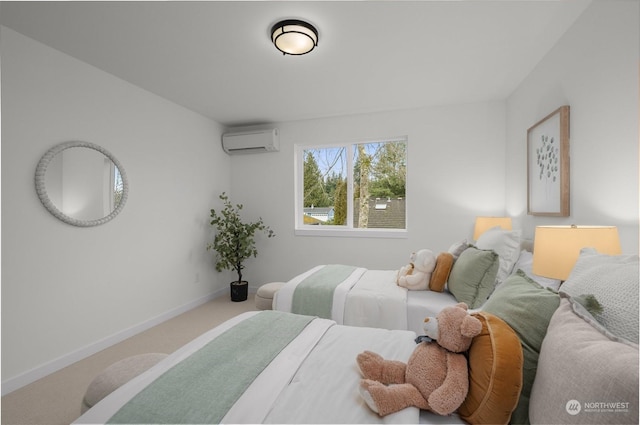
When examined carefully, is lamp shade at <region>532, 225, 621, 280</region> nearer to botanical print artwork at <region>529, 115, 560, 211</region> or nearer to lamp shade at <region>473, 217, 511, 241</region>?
botanical print artwork at <region>529, 115, 560, 211</region>

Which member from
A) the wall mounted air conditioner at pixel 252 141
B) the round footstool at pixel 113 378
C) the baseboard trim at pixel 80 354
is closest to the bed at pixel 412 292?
the round footstool at pixel 113 378

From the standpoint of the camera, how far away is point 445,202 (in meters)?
3.59

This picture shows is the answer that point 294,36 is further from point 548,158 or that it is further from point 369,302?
point 548,158

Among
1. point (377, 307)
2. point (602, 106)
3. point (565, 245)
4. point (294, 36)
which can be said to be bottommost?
point (377, 307)

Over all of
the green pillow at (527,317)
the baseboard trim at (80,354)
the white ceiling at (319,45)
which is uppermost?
the white ceiling at (319,45)

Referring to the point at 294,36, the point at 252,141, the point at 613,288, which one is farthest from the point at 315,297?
the point at 252,141

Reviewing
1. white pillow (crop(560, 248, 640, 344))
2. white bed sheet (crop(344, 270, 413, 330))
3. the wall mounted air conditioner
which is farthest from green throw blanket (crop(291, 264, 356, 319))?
the wall mounted air conditioner

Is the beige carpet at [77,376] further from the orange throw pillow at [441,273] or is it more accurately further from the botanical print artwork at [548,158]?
the botanical print artwork at [548,158]

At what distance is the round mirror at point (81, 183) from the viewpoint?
2289 millimetres

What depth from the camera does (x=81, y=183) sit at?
2525mm

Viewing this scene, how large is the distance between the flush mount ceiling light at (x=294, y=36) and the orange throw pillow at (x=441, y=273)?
1.95 metres

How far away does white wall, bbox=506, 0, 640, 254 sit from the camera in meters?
1.50

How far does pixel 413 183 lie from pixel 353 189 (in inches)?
33.1

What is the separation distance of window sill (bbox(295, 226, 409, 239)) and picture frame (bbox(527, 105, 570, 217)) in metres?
1.46
